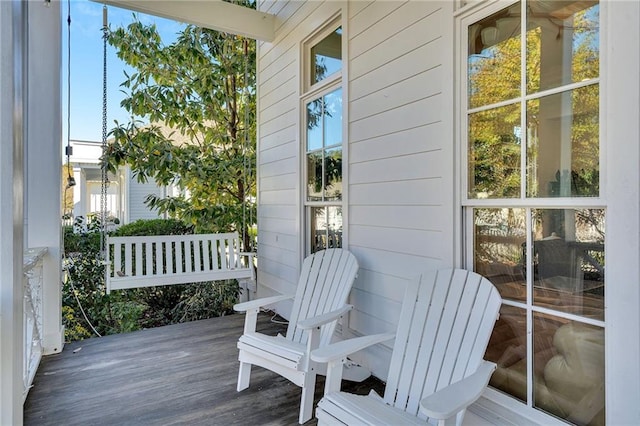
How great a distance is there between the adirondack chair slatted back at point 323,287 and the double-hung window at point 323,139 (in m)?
0.41

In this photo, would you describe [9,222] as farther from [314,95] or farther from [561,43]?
[314,95]

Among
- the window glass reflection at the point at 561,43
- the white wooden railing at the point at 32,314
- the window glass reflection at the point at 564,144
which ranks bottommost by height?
the white wooden railing at the point at 32,314

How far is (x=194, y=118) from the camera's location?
5.24 meters

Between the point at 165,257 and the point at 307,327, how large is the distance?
2.60 metres

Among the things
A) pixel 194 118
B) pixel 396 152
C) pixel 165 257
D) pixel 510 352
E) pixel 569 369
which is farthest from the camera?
pixel 194 118

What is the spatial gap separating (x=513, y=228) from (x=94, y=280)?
14.4ft

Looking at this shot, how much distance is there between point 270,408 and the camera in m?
2.23

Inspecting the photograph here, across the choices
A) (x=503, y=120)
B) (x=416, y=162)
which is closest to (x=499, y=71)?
(x=503, y=120)

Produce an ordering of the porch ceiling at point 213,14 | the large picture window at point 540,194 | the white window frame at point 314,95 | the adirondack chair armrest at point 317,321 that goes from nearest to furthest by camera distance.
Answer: the large picture window at point 540,194 → the adirondack chair armrest at point 317,321 → the white window frame at point 314,95 → the porch ceiling at point 213,14

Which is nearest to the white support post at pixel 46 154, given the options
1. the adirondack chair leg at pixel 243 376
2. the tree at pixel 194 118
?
the tree at pixel 194 118

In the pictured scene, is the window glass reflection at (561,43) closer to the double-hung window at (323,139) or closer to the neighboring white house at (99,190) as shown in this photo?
the double-hung window at (323,139)

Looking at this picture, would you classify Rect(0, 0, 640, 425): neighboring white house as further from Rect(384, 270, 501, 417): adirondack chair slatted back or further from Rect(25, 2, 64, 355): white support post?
Rect(384, 270, 501, 417): adirondack chair slatted back

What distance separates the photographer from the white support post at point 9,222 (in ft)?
4.90

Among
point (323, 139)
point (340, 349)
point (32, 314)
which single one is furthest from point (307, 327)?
point (32, 314)
